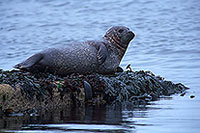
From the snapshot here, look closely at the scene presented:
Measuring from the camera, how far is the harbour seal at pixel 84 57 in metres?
6.99

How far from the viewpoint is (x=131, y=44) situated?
16797 mm

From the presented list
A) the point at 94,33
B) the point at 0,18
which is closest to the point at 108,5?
the point at 0,18

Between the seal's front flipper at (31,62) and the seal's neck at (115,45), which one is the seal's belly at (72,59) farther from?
the seal's neck at (115,45)

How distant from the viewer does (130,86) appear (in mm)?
7133

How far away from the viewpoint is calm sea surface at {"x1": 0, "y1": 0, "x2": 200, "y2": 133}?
4757 mm

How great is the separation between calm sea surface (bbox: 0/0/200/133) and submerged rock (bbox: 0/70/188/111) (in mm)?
369

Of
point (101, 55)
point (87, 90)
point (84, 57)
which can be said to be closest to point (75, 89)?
point (87, 90)

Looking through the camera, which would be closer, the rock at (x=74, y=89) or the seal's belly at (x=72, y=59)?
the rock at (x=74, y=89)

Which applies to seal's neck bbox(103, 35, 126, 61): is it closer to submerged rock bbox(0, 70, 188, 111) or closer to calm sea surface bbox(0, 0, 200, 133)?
submerged rock bbox(0, 70, 188, 111)

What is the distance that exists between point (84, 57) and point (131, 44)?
9.57 meters

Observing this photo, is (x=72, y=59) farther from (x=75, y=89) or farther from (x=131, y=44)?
(x=131, y=44)

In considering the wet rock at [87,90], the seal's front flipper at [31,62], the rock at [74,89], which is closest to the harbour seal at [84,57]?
the seal's front flipper at [31,62]

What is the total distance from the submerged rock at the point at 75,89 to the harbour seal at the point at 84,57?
23cm

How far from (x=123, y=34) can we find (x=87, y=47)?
0.77 m
